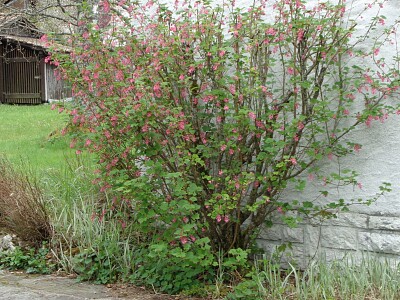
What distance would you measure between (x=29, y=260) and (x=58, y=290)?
2.74ft

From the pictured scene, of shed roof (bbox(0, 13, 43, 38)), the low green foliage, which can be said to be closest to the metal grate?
shed roof (bbox(0, 13, 43, 38))

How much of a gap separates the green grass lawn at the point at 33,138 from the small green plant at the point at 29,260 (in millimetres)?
1315

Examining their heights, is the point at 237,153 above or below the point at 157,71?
below

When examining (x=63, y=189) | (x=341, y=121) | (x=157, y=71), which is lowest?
(x=63, y=189)

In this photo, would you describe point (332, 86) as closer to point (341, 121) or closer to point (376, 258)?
point (341, 121)

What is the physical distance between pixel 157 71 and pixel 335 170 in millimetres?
1666

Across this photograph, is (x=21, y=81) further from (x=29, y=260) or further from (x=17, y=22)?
(x=29, y=260)

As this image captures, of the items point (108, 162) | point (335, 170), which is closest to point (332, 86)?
point (335, 170)

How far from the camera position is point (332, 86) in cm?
491

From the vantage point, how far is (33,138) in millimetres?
13625

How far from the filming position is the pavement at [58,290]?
4.91m

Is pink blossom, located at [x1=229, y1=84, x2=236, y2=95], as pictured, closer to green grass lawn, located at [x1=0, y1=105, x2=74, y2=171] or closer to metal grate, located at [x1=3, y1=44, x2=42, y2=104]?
green grass lawn, located at [x1=0, y1=105, x2=74, y2=171]

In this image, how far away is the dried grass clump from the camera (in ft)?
19.7

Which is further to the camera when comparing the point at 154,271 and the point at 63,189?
the point at 63,189
